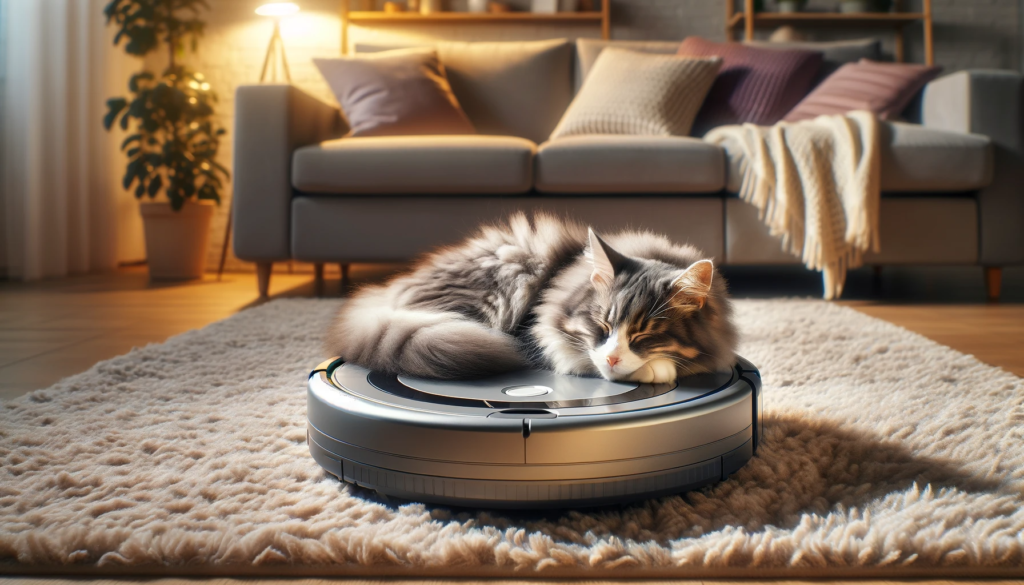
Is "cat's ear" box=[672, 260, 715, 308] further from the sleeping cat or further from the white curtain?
the white curtain

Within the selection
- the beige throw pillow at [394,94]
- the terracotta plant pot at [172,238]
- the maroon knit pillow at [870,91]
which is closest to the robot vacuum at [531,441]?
the beige throw pillow at [394,94]

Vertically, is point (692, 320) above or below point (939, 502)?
above

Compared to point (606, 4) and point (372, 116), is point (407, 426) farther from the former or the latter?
point (606, 4)

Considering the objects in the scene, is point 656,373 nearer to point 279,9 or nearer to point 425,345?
point 425,345

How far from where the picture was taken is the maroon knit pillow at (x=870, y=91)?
298 cm

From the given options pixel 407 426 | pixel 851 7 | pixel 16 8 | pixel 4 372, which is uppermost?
pixel 851 7

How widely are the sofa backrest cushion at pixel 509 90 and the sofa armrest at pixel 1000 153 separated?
171 cm

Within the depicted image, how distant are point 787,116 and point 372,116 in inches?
69.9

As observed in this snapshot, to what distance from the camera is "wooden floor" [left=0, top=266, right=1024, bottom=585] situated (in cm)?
166

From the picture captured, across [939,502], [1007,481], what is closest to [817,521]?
[939,502]

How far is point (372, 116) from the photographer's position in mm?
3080

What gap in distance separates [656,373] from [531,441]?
0.27m

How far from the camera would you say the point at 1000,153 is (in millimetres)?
2615

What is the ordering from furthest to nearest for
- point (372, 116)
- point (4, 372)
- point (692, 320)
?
1. point (372, 116)
2. point (4, 372)
3. point (692, 320)
